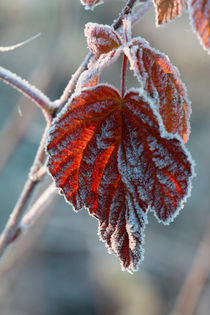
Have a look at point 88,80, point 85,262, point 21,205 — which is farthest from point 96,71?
point 85,262

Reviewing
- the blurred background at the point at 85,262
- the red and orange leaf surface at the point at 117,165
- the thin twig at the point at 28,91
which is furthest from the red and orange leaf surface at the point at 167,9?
the blurred background at the point at 85,262

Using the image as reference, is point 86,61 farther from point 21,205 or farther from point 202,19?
point 21,205

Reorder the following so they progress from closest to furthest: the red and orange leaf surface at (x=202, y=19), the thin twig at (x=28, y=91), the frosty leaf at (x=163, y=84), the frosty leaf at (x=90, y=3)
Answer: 1. the red and orange leaf surface at (x=202, y=19)
2. the frosty leaf at (x=163, y=84)
3. the frosty leaf at (x=90, y=3)
4. the thin twig at (x=28, y=91)

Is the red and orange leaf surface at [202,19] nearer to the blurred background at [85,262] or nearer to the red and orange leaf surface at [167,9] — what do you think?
the red and orange leaf surface at [167,9]

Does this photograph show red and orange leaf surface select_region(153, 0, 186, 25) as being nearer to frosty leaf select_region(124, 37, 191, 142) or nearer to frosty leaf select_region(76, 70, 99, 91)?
frosty leaf select_region(124, 37, 191, 142)

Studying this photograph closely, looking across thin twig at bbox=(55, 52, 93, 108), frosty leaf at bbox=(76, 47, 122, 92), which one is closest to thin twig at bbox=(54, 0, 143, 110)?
thin twig at bbox=(55, 52, 93, 108)

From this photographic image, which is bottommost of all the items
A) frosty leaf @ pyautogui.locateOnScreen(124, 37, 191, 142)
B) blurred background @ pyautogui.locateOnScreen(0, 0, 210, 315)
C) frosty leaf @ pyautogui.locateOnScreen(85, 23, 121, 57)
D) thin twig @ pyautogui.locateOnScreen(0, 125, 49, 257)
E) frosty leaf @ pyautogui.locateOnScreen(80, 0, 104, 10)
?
blurred background @ pyautogui.locateOnScreen(0, 0, 210, 315)
